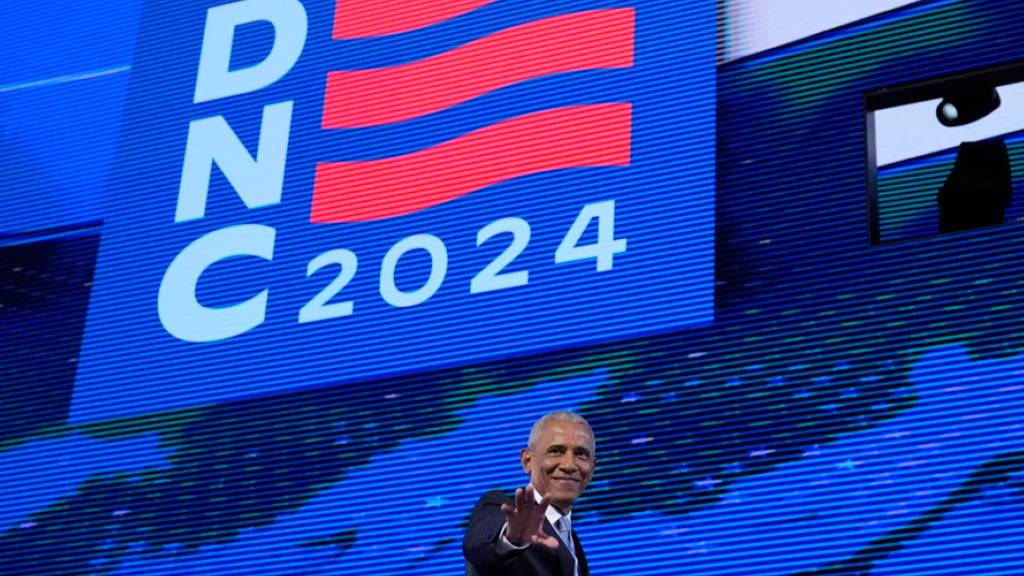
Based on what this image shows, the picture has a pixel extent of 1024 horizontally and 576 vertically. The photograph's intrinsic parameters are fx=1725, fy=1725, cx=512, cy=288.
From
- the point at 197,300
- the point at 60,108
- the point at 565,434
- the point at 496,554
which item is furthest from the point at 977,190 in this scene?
the point at 60,108

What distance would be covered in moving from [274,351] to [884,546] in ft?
6.93

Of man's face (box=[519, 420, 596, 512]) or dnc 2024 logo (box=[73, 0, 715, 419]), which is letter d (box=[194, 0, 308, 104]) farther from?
man's face (box=[519, 420, 596, 512])

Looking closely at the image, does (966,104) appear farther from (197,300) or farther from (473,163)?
(197,300)

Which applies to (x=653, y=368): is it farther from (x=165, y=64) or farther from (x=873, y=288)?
(x=165, y=64)

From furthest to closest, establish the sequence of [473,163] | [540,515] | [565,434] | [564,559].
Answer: [473,163] < [565,434] < [564,559] < [540,515]

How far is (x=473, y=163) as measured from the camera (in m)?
5.72

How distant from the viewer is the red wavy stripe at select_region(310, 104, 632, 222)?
5.54 m

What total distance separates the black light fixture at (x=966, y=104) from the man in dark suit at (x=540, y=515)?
9.26ft

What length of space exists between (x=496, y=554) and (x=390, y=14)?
3.81m

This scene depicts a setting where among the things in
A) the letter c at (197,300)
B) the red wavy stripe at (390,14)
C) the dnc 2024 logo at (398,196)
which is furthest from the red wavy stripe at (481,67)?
the letter c at (197,300)

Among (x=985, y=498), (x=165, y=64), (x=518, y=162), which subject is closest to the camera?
(x=985, y=498)

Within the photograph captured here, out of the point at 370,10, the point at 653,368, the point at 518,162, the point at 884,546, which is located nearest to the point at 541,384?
the point at 653,368

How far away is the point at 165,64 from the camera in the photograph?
21.2 ft

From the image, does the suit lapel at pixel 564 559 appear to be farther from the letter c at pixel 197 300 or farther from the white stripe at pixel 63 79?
the white stripe at pixel 63 79
